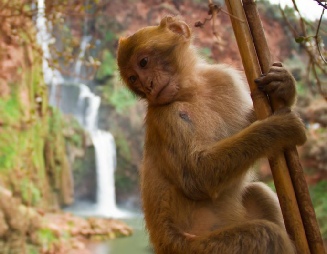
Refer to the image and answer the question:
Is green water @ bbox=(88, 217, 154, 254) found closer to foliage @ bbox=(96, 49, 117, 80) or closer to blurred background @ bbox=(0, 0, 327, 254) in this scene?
blurred background @ bbox=(0, 0, 327, 254)

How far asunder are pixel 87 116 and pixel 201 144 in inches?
530

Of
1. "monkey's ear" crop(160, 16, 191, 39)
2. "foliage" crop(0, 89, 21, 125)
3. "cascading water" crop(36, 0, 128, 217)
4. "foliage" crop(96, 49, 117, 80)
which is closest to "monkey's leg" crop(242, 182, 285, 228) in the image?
"monkey's ear" crop(160, 16, 191, 39)

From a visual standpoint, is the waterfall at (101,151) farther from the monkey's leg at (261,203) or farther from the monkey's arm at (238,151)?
the monkey's arm at (238,151)

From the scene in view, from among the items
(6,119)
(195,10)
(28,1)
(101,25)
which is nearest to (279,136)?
(28,1)

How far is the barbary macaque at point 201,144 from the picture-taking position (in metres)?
2.72

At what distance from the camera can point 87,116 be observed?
1609cm

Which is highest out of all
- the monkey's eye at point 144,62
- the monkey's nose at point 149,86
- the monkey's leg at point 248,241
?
the monkey's eye at point 144,62

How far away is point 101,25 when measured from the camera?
53.8 ft

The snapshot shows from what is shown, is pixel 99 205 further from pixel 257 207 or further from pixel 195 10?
pixel 257 207

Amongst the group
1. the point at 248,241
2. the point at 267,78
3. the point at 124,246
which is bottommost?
the point at 124,246

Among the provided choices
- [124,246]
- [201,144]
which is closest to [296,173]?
[201,144]

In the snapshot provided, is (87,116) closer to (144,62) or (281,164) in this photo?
(144,62)

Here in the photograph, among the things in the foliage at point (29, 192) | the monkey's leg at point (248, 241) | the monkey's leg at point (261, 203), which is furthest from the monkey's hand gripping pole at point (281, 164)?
the foliage at point (29, 192)

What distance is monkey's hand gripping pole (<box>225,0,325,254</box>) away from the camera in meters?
2.38
